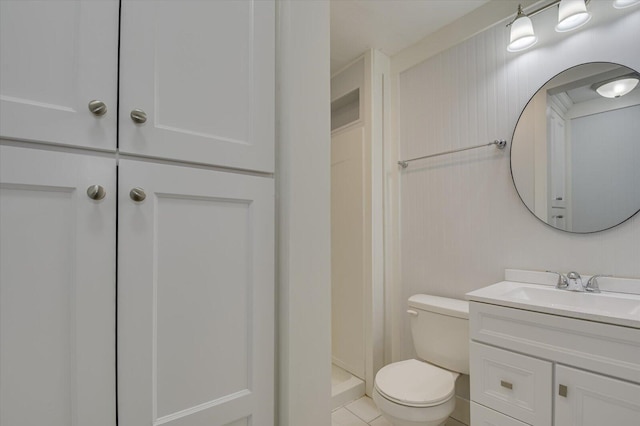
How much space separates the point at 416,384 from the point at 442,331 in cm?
33

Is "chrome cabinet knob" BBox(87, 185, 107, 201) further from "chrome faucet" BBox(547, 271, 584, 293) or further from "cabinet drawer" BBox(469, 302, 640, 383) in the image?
"chrome faucet" BBox(547, 271, 584, 293)

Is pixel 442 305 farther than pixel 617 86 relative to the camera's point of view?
Yes

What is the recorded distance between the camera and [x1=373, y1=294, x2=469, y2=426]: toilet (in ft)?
4.45

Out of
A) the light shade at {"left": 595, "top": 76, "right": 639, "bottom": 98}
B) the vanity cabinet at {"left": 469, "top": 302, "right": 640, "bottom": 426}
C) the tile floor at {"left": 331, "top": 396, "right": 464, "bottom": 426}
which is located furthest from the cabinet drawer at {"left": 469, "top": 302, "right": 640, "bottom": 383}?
the light shade at {"left": 595, "top": 76, "right": 639, "bottom": 98}

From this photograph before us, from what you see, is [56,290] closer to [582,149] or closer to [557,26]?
[582,149]

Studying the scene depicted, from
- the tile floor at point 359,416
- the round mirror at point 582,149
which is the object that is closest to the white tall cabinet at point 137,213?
the tile floor at point 359,416

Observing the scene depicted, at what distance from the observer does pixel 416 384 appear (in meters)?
1.50

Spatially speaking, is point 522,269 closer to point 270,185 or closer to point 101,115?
point 270,185

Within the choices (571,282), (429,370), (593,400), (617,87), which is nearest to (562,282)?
(571,282)

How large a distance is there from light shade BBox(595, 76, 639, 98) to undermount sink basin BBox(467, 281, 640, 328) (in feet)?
2.89

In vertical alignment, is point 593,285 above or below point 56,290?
below

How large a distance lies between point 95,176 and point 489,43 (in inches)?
80.8

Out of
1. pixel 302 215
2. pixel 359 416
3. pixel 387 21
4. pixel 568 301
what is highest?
pixel 387 21

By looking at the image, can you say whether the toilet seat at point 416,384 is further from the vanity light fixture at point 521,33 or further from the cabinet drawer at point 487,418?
the vanity light fixture at point 521,33
